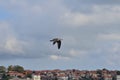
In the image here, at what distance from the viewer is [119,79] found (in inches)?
7835

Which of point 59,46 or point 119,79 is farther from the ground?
point 119,79

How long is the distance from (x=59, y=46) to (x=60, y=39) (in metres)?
0.39

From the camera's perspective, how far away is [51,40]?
25781mm

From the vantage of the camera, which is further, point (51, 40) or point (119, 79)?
point (119, 79)

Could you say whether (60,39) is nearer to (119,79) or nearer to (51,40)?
(51,40)

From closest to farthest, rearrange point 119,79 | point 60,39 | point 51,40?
point 51,40 → point 60,39 → point 119,79

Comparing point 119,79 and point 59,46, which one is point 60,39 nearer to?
point 59,46

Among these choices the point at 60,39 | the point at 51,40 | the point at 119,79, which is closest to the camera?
the point at 51,40

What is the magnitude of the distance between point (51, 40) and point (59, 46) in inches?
61.9

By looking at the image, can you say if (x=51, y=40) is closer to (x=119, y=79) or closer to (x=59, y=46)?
(x=59, y=46)

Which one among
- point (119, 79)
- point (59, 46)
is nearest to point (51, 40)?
point (59, 46)

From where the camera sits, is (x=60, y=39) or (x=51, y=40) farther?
(x=60, y=39)

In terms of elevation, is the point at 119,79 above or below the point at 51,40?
above

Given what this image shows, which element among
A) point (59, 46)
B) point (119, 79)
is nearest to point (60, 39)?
point (59, 46)
